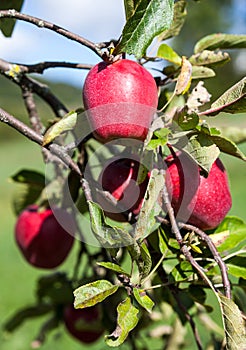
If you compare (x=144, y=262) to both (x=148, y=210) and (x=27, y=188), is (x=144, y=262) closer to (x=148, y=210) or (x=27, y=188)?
(x=148, y=210)

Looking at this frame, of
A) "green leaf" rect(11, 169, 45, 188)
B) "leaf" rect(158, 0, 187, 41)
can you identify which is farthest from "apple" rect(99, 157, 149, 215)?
"green leaf" rect(11, 169, 45, 188)

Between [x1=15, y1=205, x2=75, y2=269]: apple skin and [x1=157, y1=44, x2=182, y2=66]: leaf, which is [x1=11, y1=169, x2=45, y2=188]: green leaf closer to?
[x1=15, y1=205, x2=75, y2=269]: apple skin

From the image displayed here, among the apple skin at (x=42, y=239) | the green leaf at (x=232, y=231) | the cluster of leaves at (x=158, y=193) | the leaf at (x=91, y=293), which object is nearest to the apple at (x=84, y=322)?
the apple skin at (x=42, y=239)

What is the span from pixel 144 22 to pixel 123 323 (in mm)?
318

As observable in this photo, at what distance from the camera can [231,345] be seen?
55 centimetres

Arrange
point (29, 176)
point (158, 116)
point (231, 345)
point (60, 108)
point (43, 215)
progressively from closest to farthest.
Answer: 1. point (231, 345)
2. point (158, 116)
3. point (60, 108)
4. point (29, 176)
5. point (43, 215)

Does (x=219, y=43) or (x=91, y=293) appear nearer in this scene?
(x=91, y=293)

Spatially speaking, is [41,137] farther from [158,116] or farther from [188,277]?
[188,277]

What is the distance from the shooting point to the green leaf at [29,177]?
3.37 feet

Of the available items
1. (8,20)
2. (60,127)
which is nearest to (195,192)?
(60,127)

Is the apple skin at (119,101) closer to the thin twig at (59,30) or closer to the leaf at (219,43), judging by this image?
the thin twig at (59,30)

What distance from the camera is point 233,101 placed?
630 millimetres

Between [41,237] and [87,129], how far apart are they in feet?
1.41

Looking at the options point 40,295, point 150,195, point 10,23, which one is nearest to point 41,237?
point 40,295
